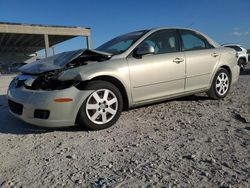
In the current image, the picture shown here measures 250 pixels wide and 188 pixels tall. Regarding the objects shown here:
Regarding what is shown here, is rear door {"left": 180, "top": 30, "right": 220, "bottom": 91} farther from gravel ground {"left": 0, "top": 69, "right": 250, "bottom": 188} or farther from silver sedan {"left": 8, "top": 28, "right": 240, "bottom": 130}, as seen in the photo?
gravel ground {"left": 0, "top": 69, "right": 250, "bottom": 188}

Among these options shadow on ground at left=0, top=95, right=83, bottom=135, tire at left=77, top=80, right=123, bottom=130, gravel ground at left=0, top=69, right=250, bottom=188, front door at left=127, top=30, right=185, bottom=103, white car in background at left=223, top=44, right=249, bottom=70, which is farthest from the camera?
white car in background at left=223, top=44, right=249, bottom=70

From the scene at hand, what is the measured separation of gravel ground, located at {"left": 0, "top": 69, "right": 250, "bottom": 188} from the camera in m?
2.75

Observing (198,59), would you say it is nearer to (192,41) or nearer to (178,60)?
(192,41)

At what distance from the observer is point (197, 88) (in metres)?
5.62

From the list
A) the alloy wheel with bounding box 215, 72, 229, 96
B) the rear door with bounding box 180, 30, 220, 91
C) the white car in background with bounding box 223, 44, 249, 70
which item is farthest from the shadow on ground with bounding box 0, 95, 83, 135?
the white car in background with bounding box 223, 44, 249, 70

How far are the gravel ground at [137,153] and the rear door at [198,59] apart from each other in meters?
0.66

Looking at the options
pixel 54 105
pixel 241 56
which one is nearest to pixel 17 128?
pixel 54 105

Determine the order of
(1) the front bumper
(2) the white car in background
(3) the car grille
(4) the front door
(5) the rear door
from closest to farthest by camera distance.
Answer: (1) the front bumper < (3) the car grille < (4) the front door < (5) the rear door < (2) the white car in background

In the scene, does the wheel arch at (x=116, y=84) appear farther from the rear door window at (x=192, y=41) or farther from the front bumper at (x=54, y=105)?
the rear door window at (x=192, y=41)

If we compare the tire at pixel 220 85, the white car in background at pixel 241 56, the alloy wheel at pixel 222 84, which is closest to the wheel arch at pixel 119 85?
the tire at pixel 220 85

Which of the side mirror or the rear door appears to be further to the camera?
the rear door

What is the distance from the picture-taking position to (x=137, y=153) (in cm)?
335

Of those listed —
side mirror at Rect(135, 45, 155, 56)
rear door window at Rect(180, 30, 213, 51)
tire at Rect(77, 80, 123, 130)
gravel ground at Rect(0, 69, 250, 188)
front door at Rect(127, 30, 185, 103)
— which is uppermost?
rear door window at Rect(180, 30, 213, 51)

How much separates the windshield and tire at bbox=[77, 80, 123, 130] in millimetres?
817
